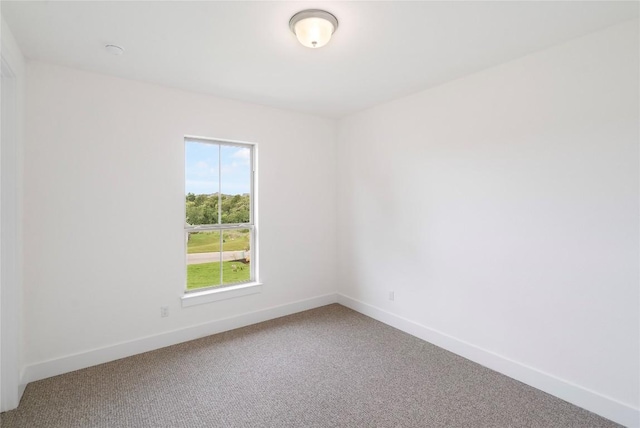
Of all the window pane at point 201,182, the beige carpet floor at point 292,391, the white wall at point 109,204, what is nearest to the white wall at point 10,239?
the beige carpet floor at point 292,391

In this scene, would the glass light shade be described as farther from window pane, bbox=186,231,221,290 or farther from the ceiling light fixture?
window pane, bbox=186,231,221,290

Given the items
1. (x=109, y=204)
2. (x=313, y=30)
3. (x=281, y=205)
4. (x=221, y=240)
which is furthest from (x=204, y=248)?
(x=313, y=30)

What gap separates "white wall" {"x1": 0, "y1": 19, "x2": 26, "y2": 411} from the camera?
2162mm

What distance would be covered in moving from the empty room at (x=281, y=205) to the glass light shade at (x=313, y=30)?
0.04 feet

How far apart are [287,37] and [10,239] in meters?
2.41

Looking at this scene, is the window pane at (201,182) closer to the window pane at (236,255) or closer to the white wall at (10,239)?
the window pane at (236,255)

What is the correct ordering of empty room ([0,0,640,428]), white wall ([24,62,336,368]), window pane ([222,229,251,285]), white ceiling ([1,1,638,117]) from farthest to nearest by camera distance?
window pane ([222,229,251,285])
white wall ([24,62,336,368])
empty room ([0,0,640,428])
white ceiling ([1,1,638,117])

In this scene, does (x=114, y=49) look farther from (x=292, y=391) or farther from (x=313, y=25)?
(x=292, y=391)

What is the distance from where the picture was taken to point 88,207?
2781mm

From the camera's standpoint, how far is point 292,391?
243 cm

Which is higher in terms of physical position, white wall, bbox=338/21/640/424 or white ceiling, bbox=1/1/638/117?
white ceiling, bbox=1/1/638/117

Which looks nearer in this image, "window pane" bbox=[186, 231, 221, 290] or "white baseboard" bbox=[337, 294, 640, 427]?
"white baseboard" bbox=[337, 294, 640, 427]

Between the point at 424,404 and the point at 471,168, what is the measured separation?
2012mm

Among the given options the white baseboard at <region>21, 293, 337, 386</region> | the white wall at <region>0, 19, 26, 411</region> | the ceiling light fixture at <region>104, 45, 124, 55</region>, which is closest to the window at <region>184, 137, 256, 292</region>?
the white baseboard at <region>21, 293, 337, 386</region>
